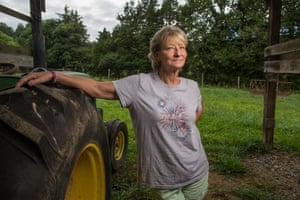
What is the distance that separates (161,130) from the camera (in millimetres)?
1750

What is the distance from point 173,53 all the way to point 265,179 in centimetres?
250

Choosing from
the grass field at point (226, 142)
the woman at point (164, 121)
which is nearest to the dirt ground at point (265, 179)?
the grass field at point (226, 142)

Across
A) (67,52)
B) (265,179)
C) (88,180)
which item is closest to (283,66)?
(265,179)

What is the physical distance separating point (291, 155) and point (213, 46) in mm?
26882

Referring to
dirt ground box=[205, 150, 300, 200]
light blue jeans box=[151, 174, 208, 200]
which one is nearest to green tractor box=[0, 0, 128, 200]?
light blue jeans box=[151, 174, 208, 200]

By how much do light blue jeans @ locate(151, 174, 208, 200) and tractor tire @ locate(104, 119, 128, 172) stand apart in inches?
62.0

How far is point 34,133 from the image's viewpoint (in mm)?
1126

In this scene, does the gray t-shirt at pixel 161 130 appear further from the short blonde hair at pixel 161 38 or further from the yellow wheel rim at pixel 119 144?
the yellow wheel rim at pixel 119 144

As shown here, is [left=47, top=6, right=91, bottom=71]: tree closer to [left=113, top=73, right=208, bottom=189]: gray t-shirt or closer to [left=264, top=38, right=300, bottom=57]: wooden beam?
[left=264, top=38, right=300, bottom=57]: wooden beam

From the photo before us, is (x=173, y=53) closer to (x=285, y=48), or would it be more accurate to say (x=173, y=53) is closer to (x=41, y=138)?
(x=41, y=138)

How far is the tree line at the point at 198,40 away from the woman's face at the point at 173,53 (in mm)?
25892

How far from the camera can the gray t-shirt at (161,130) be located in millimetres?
1755

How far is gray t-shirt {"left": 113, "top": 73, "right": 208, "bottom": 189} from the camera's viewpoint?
1755mm

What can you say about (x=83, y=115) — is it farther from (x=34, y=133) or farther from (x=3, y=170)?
(x=3, y=170)
